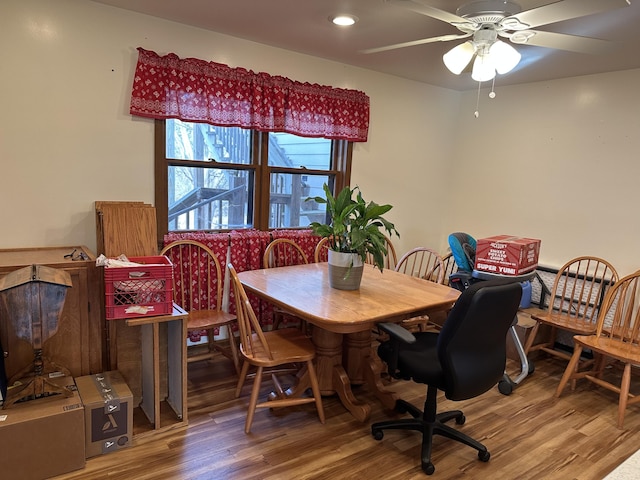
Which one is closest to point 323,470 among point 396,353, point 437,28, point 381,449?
point 381,449

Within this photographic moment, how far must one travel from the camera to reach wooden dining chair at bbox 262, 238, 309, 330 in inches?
136

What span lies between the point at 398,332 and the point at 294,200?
6.60 feet

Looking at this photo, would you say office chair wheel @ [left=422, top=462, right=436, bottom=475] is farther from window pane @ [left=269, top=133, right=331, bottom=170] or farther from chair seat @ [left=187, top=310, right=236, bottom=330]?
window pane @ [left=269, top=133, right=331, bottom=170]

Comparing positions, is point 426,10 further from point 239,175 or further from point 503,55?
point 239,175

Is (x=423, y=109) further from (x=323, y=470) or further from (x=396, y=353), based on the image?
(x=323, y=470)

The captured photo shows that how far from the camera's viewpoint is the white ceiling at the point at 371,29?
98.3 inches

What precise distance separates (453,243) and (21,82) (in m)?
3.05

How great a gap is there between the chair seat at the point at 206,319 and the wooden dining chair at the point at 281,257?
507 millimetres

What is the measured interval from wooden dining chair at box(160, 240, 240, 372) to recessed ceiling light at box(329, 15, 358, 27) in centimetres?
173

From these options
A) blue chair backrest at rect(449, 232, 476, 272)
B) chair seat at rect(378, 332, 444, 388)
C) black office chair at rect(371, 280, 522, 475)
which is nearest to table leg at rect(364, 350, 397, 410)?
black office chair at rect(371, 280, 522, 475)

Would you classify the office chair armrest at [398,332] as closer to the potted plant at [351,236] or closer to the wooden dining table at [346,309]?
the wooden dining table at [346,309]

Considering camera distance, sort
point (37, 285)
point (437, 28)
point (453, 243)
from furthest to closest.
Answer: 1. point (453, 243)
2. point (437, 28)
3. point (37, 285)

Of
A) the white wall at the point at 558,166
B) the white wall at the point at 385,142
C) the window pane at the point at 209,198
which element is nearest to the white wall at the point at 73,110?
the white wall at the point at 385,142

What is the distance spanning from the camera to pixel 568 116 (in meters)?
3.86
